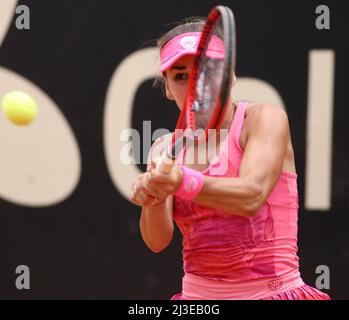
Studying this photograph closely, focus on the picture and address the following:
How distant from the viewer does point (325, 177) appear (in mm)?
3709

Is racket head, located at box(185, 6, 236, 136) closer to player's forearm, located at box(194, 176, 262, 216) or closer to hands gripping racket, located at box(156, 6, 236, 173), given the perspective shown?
hands gripping racket, located at box(156, 6, 236, 173)

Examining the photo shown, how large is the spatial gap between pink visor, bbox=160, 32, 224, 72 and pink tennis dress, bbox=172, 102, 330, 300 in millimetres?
221

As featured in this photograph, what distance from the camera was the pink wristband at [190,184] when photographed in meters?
2.04

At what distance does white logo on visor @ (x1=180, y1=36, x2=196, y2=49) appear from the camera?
92.0 inches

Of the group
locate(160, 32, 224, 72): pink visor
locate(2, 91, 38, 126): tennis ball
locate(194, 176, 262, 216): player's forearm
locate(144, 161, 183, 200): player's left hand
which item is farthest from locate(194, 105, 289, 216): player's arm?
locate(2, 91, 38, 126): tennis ball

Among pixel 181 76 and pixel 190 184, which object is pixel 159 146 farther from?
pixel 190 184

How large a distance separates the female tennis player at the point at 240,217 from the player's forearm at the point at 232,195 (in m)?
0.04

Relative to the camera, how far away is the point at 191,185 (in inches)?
80.7

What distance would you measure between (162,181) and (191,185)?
120mm

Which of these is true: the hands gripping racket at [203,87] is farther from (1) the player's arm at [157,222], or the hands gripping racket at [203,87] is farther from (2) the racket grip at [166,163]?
(1) the player's arm at [157,222]

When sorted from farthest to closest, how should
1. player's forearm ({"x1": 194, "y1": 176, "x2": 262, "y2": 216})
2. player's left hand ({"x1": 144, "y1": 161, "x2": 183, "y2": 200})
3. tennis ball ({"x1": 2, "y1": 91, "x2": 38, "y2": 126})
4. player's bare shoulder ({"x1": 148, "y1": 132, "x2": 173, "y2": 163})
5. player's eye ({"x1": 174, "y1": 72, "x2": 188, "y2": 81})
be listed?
tennis ball ({"x1": 2, "y1": 91, "x2": 38, "y2": 126}) < player's bare shoulder ({"x1": 148, "y1": 132, "x2": 173, "y2": 163}) < player's eye ({"x1": 174, "y1": 72, "x2": 188, "y2": 81}) < player's forearm ({"x1": 194, "y1": 176, "x2": 262, "y2": 216}) < player's left hand ({"x1": 144, "y1": 161, "x2": 183, "y2": 200})

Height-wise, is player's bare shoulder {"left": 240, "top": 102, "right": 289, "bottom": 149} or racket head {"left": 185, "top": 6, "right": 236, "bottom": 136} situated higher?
racket head {"left": 185, "top": 6, "right": 236, "bottom": 136}

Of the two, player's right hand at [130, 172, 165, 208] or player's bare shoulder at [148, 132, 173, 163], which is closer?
player's right hand at [130, 172, 165, 208]

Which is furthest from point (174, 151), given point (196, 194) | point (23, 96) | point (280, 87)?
point (280, 87)
